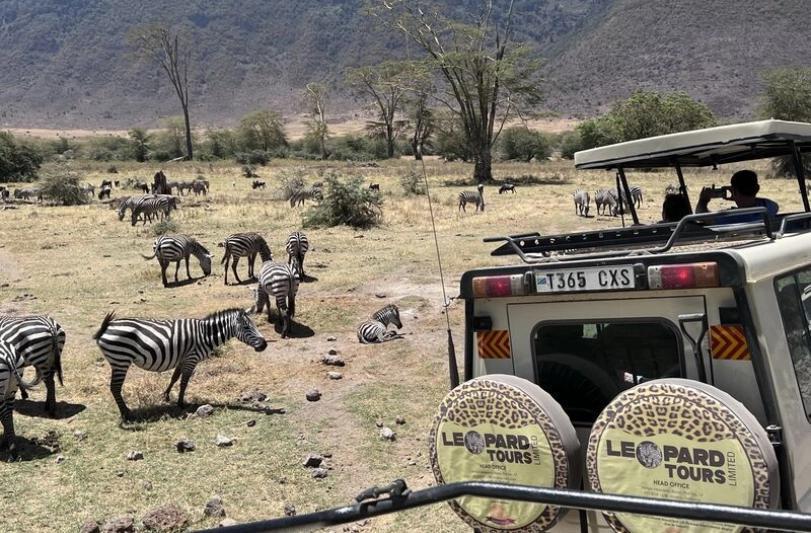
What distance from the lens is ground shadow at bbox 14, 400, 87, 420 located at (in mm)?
8102

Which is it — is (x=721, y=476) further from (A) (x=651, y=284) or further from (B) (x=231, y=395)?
(B) (x=231, y=395)

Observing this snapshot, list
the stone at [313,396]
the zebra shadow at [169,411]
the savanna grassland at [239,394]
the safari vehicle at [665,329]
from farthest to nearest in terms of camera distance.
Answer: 1. the stone at [313,396]
2. the zebra shadow at [169,411]
3. the savanna grassland at [239,394]
4. the safari vehicle at [665,329]

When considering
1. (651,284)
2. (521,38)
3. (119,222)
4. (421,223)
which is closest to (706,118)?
(421,223)

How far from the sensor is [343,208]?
23.6 m

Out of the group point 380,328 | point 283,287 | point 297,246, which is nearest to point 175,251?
point 297,246

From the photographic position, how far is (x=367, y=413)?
7844 mm

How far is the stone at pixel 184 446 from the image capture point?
7074 mm

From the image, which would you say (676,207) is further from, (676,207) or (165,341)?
(165,341)

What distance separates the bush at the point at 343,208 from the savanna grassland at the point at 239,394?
2338 mm

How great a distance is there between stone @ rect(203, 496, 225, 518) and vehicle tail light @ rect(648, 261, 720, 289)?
3868mm

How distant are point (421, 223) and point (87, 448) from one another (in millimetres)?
17978

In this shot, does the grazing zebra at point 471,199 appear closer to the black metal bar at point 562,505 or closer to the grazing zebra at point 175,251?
the grazing zebra at point 175,251

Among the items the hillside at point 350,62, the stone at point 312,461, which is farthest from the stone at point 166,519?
the hillside at point 350,62

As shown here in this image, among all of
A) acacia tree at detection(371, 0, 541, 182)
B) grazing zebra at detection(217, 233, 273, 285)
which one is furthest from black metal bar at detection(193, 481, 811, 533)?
acacia tree at detection(371, 0, 541, 182)
